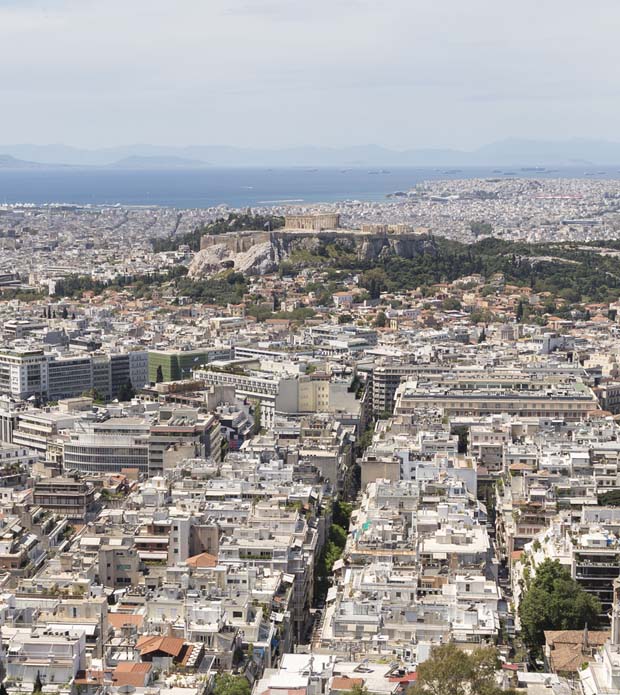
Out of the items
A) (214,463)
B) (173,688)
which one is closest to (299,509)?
(214,463)

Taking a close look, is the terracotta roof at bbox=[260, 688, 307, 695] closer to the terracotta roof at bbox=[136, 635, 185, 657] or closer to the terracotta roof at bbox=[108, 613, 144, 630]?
the terracotta roof at bbox=[136, 635, 185, 657]

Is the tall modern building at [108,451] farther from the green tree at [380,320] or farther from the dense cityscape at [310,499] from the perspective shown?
the green tree at [380,320]

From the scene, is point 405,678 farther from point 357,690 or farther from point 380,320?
point 380,320

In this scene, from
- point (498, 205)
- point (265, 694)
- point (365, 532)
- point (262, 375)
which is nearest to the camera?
point (265, 694)

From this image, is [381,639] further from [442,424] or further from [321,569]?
[442,424]

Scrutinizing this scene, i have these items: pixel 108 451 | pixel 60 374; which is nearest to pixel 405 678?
pixel 108 451

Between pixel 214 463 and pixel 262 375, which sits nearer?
pixel 214 463

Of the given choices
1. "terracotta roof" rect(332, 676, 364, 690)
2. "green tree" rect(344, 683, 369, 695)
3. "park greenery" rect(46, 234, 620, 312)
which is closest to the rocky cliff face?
"park greenery" rect(46, 234, 620, 312)
